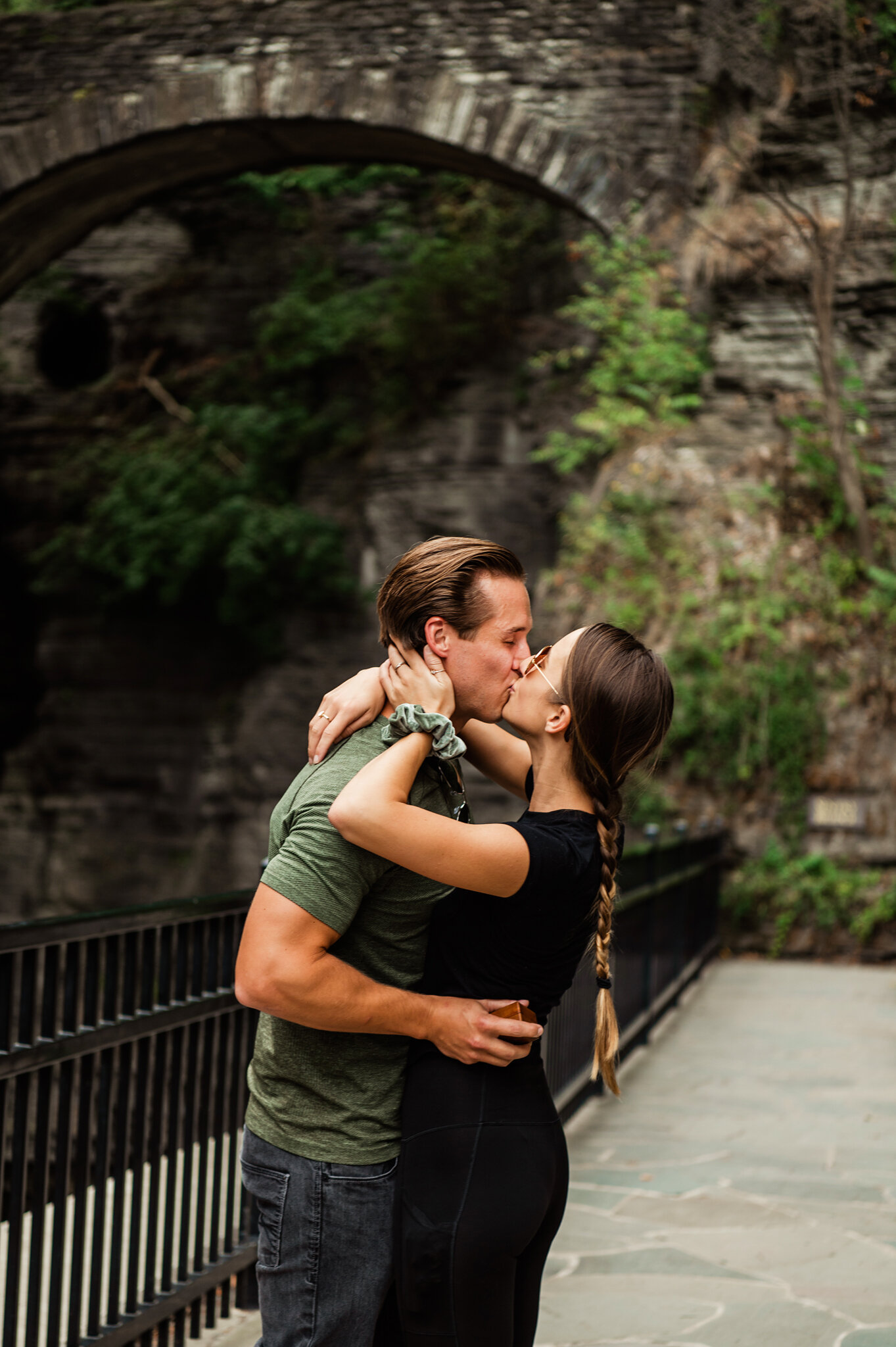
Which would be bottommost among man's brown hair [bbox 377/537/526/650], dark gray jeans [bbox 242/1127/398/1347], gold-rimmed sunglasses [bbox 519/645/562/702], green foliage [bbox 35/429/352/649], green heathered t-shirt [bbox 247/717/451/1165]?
green foliage [bbox 35/429/352/649]

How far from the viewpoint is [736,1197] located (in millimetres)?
4477

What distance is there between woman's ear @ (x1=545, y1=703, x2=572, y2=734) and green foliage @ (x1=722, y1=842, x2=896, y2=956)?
9528mm

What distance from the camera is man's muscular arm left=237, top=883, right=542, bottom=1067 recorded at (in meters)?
1.59

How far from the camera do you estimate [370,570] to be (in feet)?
49.1

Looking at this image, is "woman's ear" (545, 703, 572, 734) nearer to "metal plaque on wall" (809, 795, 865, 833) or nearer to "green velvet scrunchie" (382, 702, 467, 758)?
"green velvet scrunchie" (382, 702, 467, 758)

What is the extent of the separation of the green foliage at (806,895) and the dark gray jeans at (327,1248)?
9.60 meters

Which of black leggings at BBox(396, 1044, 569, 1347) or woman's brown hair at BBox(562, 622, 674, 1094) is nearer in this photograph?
black leggings at BBox(396, 1044, 569, 1347)

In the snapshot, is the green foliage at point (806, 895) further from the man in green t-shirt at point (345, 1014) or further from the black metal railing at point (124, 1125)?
the man in green t-shirt at point (345, 1014)

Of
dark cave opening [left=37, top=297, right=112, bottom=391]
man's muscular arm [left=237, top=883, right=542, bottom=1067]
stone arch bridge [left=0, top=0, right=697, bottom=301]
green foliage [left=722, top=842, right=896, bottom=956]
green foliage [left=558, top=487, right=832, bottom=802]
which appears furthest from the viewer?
dark cave opening [left=37, top=297, right=112, bottom=391]

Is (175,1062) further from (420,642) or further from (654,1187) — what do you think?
(654,1187)

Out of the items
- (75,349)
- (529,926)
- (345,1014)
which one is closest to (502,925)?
(529,926)

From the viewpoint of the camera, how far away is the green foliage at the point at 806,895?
10.5 m

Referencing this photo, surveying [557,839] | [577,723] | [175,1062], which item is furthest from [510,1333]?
[175,1062]

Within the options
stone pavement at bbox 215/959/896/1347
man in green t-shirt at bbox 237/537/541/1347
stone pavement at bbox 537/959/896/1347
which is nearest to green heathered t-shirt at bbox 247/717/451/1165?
man in green t-shirt at bbox 237/537/541/1347
